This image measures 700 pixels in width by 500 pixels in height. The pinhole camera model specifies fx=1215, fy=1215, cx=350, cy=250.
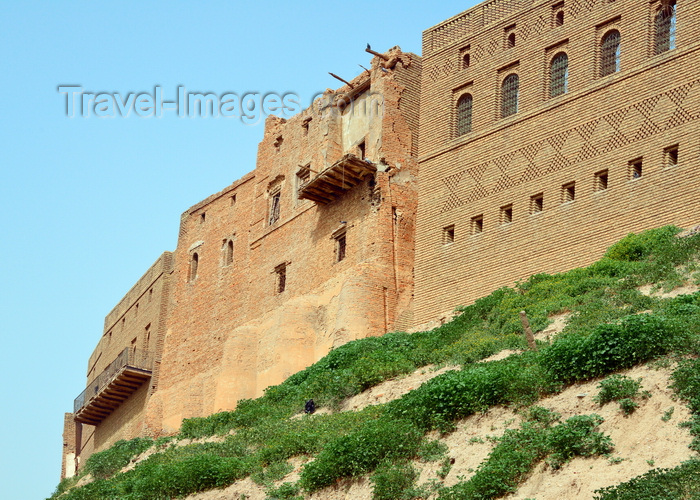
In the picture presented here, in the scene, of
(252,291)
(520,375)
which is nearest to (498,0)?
(252,291)

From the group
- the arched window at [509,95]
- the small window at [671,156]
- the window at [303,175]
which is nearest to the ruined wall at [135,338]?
the window at [303,175]

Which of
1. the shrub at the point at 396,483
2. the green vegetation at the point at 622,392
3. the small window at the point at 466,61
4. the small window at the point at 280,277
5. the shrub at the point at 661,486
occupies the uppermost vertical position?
the small window at the point at 466,61

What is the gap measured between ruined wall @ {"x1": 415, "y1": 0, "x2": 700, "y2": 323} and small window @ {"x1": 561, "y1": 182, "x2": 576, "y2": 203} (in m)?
0.02

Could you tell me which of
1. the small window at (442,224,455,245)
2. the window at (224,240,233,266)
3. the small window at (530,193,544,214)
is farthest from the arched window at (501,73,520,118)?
the window at (224,240,233,266)

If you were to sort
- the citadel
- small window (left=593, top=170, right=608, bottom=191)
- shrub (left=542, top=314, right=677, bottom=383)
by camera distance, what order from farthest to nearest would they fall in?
1. small window (left=593, top=170, right=608, bottom=191)
2. the citadel
3. shrub (left=542, top=314, right=677, bottom=383)

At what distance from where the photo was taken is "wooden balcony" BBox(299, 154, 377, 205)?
23.4 metres

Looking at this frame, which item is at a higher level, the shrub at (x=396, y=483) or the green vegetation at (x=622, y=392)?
the green vegetation at (x=622, y=392)

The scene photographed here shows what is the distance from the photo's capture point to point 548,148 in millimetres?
21047

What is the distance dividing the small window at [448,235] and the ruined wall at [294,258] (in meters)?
1.14

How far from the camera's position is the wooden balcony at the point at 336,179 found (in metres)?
23.4

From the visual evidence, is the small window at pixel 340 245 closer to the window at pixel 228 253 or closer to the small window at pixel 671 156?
the window at pixel 228 253

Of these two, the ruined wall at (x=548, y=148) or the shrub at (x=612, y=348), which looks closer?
the shrub at (x=612, y=348)

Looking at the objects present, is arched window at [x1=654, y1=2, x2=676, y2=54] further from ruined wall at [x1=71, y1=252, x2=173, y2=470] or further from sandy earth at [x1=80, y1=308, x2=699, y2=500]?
ruined wall at [x1=71, y1=252, x2=173, y2=470]

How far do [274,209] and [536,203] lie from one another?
8610 mm
